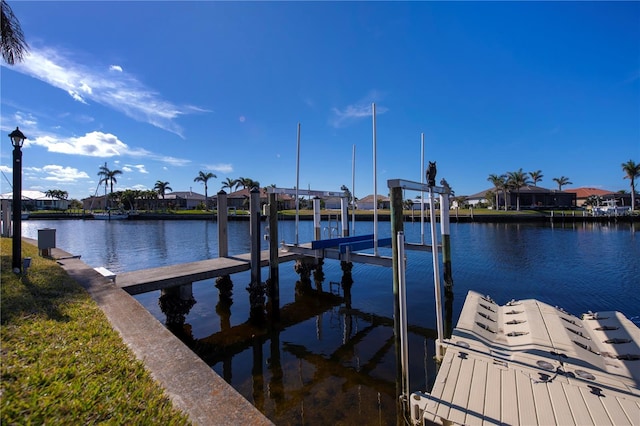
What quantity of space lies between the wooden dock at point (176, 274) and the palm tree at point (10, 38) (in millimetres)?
13784

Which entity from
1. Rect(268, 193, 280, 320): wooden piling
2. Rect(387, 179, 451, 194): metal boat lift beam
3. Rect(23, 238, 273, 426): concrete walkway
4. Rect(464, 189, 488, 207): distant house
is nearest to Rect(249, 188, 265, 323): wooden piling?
Rect(268, 193, 280, 320): wooden piling

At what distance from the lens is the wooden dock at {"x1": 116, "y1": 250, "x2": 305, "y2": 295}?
871cm

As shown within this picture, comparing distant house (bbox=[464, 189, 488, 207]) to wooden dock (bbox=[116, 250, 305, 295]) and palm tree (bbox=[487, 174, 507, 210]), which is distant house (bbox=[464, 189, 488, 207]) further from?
wooden dock (bbox=[116, 250, 305, 295])

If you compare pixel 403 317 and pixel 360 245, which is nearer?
pixel 403 317

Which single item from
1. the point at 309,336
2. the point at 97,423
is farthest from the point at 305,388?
the point at 97,423

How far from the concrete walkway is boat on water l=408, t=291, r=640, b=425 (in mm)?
2990

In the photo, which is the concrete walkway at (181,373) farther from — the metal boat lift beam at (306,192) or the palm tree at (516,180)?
the palm tree at (516,180)

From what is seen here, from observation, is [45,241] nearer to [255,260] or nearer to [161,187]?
[255,260]

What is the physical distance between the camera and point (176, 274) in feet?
31.7

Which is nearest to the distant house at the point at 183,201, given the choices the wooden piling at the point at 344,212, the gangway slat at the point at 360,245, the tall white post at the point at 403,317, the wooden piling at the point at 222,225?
the wooden piling at the point at 344,212

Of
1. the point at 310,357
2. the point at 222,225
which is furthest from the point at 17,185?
the point at 310,357

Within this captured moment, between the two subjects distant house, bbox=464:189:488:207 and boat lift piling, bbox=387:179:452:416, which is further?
distant house, bbox=464:189:488:207

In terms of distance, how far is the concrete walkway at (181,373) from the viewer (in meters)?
2.96

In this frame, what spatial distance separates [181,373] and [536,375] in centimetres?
567
